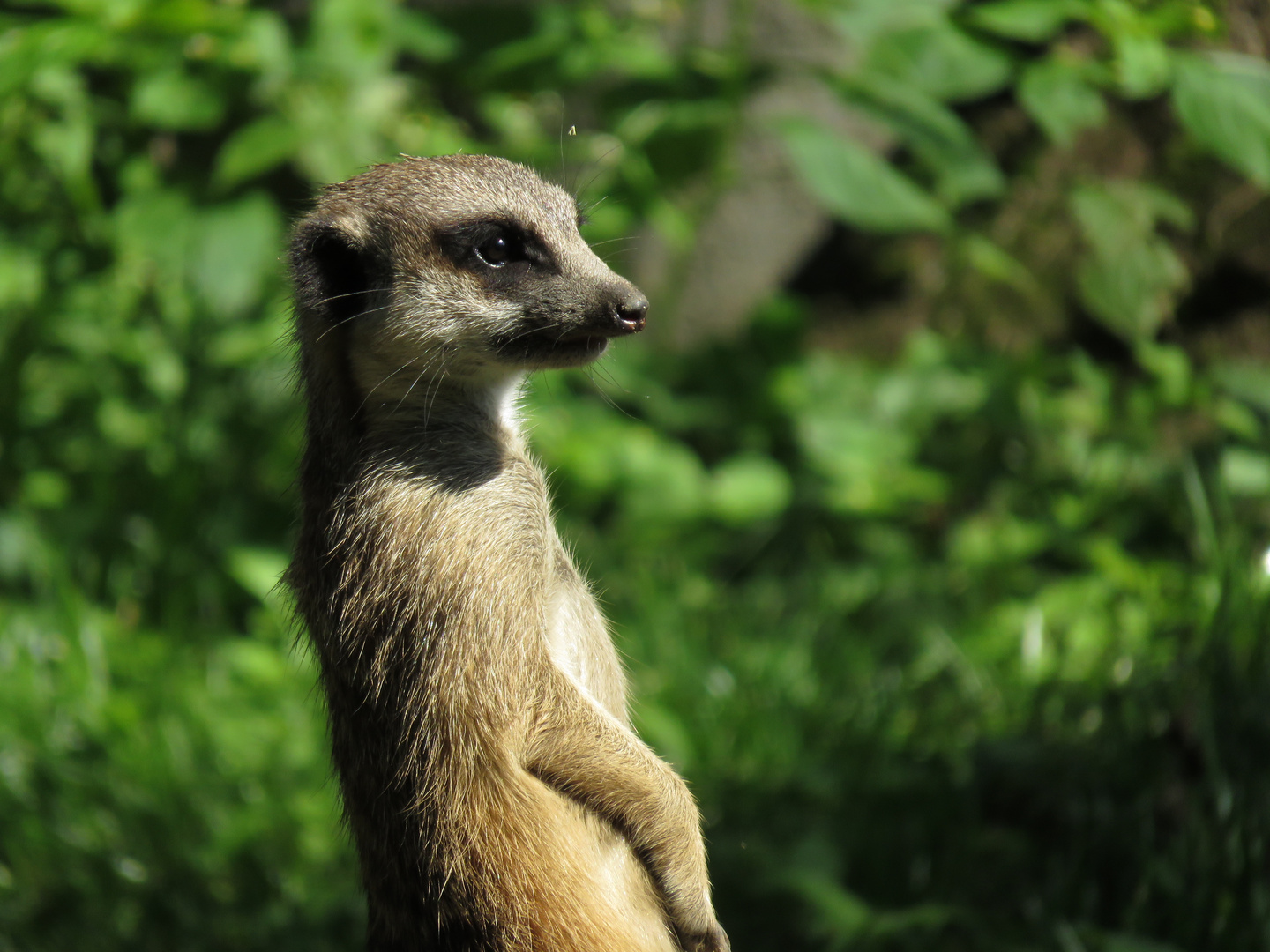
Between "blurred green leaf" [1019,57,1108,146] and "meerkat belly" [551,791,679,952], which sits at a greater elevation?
"blurred green leaf" [1019,57,1108,146]

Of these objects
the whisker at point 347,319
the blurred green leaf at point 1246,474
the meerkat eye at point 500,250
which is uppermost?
the meerkat eye at point 500,250

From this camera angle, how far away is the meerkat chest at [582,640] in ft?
8.30

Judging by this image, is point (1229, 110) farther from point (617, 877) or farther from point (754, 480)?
point (617, 877)

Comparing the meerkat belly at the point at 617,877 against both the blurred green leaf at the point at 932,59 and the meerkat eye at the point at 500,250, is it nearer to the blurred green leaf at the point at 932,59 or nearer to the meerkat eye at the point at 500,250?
the meerkat eye at the point at 500,250

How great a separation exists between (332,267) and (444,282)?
257 millimetres

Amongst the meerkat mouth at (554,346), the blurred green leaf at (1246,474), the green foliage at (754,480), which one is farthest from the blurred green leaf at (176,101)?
the blurred green leaf at (1246,474)

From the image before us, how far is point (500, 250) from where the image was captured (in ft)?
8.15

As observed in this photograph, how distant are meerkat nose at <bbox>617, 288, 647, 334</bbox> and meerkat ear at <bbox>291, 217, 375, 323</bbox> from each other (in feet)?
1.75

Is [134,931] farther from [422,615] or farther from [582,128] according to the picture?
[582,128]

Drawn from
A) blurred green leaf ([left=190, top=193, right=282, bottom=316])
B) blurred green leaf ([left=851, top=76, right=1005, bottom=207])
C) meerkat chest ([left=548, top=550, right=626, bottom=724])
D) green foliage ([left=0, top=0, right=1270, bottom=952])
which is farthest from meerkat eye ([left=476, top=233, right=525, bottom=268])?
blurred green leaf ([left=190, top=193, right=282, bottom=316])

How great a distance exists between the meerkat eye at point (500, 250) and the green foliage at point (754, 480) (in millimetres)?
1078

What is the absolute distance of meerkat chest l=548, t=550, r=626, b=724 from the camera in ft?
8.30

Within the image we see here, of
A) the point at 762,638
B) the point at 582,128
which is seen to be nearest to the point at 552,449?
the point at 762,638

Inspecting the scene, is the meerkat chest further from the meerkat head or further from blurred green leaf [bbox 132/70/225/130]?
blurred green leaf [bbox 132/70/225/130]
